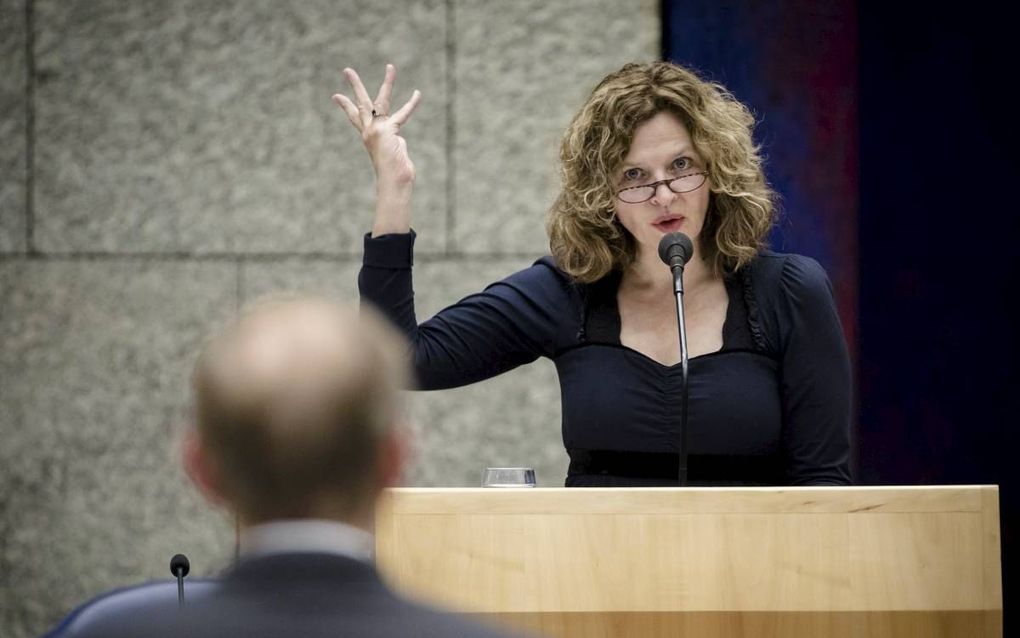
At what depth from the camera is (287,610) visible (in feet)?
2.40

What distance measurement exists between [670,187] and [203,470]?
54.2 inches

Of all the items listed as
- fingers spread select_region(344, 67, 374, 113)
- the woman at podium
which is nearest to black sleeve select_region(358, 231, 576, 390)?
the woman at podium

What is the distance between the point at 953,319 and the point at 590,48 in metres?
1.03

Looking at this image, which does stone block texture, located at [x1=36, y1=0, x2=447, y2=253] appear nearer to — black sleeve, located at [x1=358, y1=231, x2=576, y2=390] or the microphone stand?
black sleeve, located at [x1=358, y1=231, x2=576, y2=390]

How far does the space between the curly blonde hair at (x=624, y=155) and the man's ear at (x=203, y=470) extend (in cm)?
134

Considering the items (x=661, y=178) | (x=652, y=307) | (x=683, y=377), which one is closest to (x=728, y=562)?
(x=683, y=377)

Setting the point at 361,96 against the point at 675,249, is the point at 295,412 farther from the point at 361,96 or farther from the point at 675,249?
the point at 361,96

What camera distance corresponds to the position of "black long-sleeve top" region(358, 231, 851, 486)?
1947 mm

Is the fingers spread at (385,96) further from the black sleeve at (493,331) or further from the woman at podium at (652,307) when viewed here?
the black sleeve at (493,331)

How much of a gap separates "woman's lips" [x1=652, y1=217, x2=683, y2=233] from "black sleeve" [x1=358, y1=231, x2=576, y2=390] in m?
0.19

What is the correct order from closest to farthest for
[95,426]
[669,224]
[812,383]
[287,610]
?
[287,610], [812,383], [669,224], [95,426]

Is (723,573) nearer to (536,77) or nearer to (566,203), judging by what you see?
(566,203)

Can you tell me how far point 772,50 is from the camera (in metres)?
3.07

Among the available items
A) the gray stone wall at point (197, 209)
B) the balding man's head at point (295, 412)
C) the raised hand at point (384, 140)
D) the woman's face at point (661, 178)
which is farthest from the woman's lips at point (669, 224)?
the balding man's head at point (295, 412)
